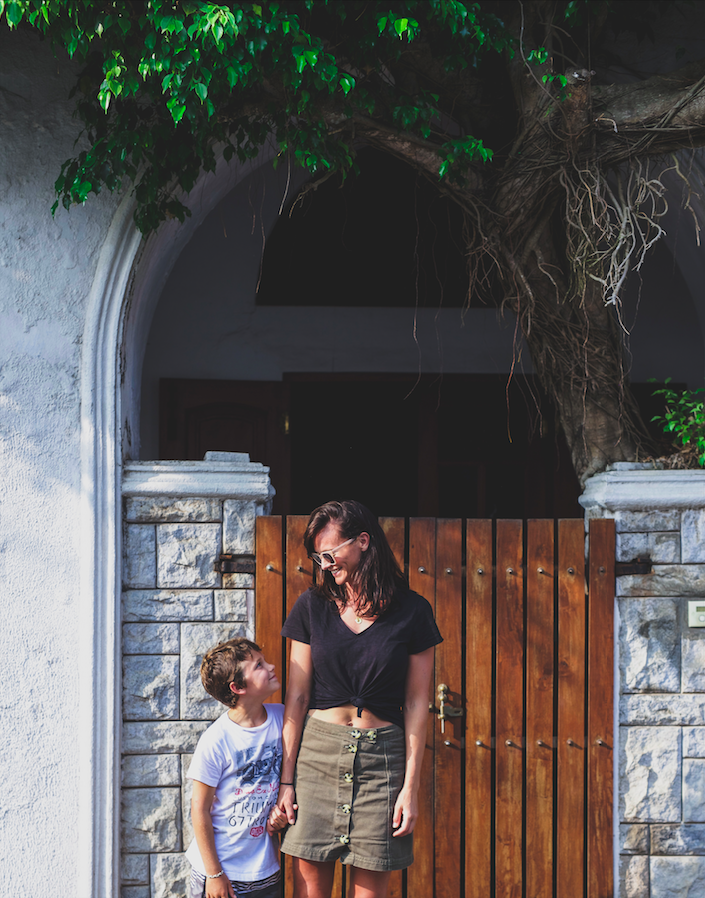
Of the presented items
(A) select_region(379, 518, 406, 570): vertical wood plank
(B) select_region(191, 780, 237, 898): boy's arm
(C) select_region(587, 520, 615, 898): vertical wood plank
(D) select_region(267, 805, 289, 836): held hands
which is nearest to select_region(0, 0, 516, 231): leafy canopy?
(A) select_region(379, 518, 406, 570): vertical wood plank

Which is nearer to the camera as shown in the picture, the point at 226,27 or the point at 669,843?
the point at 226,27

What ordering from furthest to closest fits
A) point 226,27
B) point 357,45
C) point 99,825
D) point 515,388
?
point 515,388 → point 99,825 → point 357,45 → point 226,27

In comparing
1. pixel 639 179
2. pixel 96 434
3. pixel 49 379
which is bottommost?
pixel 96 434

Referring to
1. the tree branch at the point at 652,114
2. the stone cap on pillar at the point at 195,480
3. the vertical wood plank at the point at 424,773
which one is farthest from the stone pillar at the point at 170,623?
the tree branch at the point at 652,114

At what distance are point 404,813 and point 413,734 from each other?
25 cm

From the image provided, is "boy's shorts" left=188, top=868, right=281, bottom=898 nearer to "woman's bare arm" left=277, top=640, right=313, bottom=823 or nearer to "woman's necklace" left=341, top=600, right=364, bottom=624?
"woman's bare arm" left=277, top=640, right=313, bottom=823

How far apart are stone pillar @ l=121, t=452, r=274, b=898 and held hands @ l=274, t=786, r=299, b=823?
952 mm

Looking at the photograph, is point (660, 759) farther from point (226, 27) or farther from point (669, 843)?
point (226, 27)

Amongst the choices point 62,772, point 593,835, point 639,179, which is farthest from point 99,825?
point 639,179

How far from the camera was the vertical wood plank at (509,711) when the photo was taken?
11.4 ft

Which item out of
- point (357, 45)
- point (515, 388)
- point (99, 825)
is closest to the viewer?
point (357, 45)

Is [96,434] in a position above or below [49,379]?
below

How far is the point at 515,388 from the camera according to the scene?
5.41 meters

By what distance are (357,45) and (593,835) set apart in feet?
11.9
